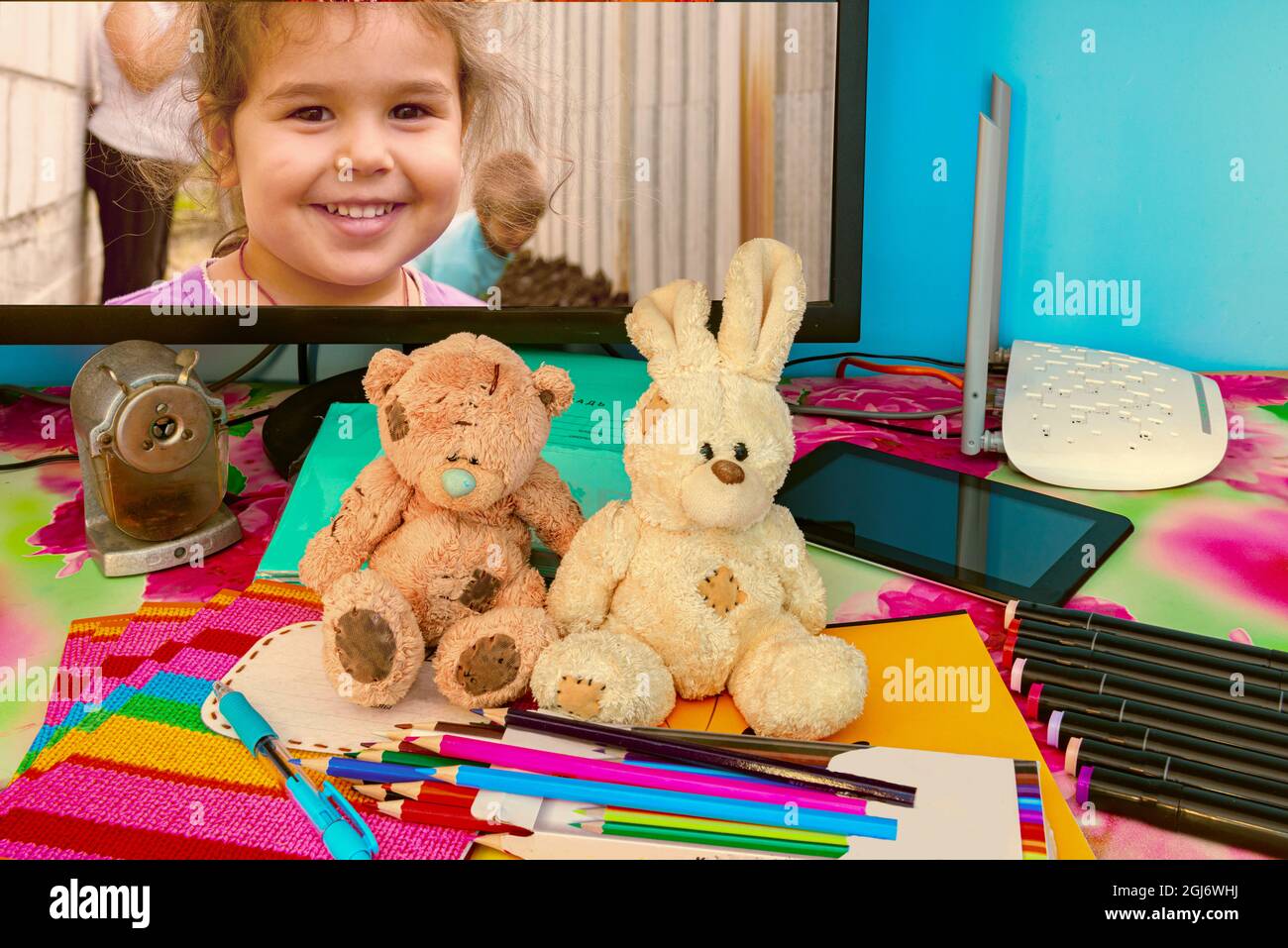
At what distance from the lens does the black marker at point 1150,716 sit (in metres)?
0.45

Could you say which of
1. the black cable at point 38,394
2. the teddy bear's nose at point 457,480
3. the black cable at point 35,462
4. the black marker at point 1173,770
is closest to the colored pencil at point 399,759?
the teddy bear's nose at point 457,480

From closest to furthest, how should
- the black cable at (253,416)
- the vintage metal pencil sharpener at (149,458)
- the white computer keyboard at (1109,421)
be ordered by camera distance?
the vintage metal pencil sharpener at (149,458) < the white computer keyboard at (1109,421) < the black cable at (253,416)

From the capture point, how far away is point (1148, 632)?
1.73 feet

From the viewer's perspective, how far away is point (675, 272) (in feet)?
2.32

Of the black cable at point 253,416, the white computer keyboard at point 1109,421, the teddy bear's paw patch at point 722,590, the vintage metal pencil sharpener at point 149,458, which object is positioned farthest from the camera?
the black cable at point 253,416

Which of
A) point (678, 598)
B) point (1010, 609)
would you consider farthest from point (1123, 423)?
point (678, 598)

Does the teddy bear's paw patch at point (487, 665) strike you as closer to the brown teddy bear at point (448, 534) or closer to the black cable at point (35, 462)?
the brown teddy bear at point (448, 534)

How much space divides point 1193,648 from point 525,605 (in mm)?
290

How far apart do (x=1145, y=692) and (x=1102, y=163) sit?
0.50 meters

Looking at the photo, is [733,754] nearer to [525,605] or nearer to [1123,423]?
[525,605]

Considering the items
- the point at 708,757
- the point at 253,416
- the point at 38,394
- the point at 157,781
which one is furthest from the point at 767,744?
the point at 38,394

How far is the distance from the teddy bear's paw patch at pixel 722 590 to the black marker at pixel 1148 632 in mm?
141

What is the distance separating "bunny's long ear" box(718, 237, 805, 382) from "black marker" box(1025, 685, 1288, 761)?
0.17 m

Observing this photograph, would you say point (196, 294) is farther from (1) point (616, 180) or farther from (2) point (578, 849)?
(2) point (578, 849)
